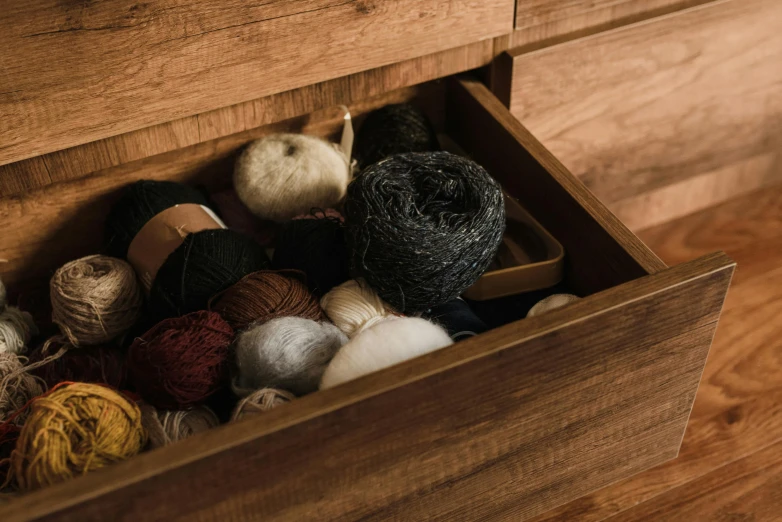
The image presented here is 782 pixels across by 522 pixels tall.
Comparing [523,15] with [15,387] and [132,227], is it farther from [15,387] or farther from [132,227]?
[15,387]

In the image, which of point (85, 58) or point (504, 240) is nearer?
point (85, 58)

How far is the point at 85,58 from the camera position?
0.81m

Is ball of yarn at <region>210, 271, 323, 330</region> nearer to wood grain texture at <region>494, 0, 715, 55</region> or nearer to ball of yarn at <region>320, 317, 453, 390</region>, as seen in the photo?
ball of yarn at <region>320, 317, 453, 390</region>

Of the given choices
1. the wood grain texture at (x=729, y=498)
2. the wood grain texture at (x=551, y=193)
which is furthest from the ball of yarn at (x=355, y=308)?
the wood grain texture at (x=729, y=498)

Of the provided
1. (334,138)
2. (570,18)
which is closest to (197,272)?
(334,138)

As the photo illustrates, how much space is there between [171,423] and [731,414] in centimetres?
67

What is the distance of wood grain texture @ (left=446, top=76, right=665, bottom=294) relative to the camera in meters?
0.80

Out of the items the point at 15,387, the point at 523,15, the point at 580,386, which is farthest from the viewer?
the point at 523,15

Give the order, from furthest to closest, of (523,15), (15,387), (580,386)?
(523,15)
(15,387)
(580,386)

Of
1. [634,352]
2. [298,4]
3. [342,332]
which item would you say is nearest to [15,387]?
[342,332]

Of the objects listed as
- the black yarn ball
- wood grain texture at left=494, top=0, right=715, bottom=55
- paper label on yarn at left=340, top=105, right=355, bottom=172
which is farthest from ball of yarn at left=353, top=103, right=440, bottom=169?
Result: the black yarn ball

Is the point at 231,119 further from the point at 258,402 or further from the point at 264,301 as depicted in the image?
the point at 258,402

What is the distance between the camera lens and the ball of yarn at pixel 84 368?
87 cm

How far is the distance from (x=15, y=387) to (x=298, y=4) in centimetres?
51
